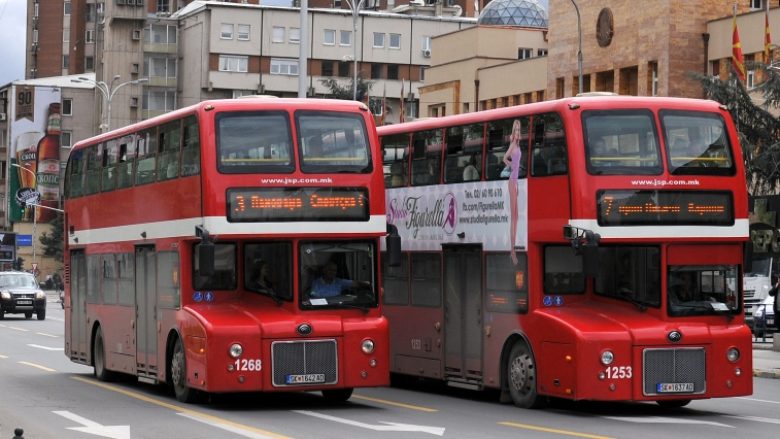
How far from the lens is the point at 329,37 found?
134m

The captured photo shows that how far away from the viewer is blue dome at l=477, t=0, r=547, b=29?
97.3 m

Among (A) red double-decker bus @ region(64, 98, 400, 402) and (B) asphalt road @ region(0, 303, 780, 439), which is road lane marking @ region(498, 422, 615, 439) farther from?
(A) red double-decker bus @ region(64, 98, 400, 402)

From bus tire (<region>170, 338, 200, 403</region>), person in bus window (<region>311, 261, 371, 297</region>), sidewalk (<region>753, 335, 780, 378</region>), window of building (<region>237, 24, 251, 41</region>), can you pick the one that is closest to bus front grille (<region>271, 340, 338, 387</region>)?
person in bus window (<region>311, 261, 371, 297</region>)

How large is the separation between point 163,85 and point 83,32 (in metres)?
37.4

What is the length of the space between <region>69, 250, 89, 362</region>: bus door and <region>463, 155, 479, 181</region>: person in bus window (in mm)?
7871

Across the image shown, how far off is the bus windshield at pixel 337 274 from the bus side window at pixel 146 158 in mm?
3663

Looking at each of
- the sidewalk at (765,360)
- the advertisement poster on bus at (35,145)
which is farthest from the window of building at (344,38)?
the sidewalk at (765,360)

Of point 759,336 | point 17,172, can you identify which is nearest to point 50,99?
point 17,172

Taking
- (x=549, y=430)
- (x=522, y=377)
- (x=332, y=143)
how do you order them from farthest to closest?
(x=522, y=377) → (x=332, y=143) → (x=549, y=430)

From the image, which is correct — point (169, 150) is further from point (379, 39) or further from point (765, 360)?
point (379, 39)

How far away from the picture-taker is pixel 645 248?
2069 cm

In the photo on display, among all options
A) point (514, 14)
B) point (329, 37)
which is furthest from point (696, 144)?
point (329, 37)

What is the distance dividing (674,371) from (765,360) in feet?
49.4

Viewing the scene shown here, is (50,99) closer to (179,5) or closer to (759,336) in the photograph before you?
(179,5)
